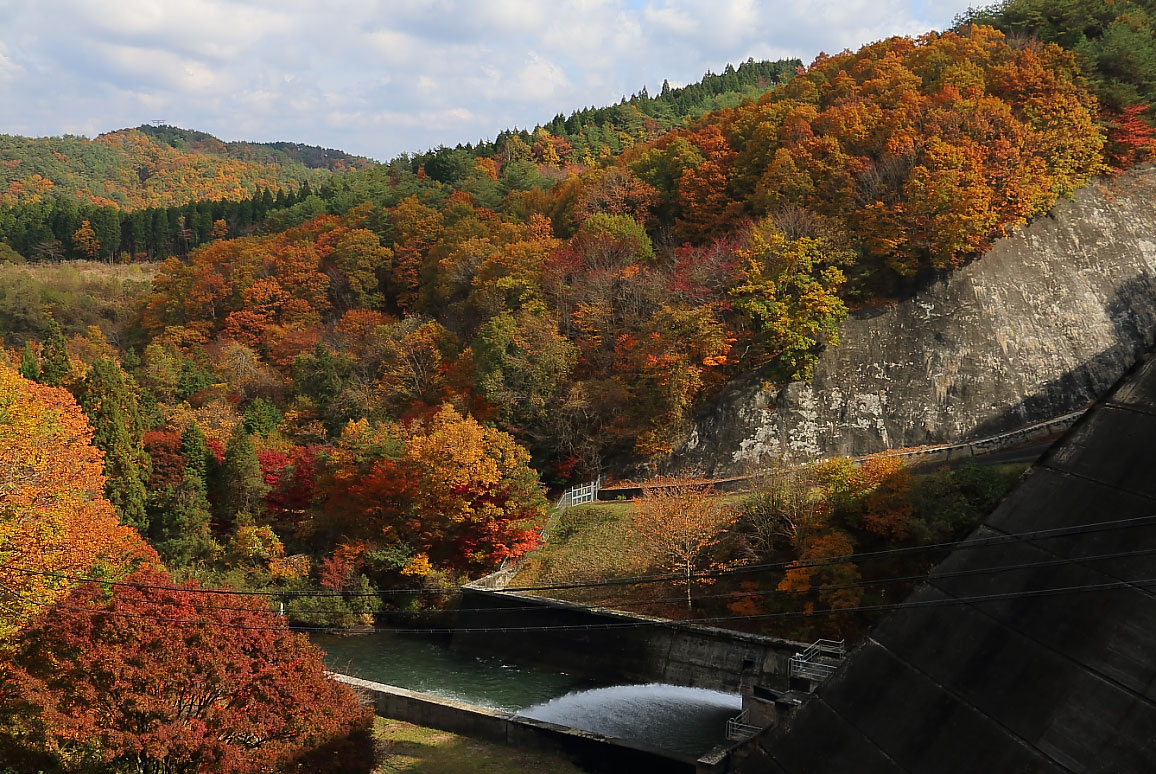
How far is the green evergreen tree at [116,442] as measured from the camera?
26.7 metres

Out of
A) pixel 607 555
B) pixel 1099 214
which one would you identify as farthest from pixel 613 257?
pixel 1099 214

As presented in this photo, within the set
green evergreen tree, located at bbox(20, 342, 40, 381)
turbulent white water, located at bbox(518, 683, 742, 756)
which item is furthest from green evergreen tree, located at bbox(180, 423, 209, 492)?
turbulent white water, located at bbox(518, 683, 742, 756)

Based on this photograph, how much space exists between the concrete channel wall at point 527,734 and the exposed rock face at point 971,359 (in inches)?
527

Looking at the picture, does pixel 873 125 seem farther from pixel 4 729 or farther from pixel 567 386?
pixel 4 729

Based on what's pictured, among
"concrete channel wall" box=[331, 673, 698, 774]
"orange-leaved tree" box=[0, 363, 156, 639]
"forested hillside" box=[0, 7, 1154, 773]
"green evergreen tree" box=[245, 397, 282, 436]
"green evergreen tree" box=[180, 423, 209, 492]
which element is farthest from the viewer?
"green evergreen tree" box=[245, 397, 282, 436]

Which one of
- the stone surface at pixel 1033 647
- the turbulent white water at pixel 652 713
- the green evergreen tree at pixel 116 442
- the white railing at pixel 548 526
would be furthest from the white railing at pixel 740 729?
the green evergreen tree at pixel 116 442

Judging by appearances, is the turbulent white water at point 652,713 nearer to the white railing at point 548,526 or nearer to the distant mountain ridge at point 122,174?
the white railing at point 548,526

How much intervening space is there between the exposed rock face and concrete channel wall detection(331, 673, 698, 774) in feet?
43.9

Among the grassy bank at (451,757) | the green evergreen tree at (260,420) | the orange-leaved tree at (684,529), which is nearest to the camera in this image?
the grassy bank at (451,757)

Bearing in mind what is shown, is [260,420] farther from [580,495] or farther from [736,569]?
[736,569]

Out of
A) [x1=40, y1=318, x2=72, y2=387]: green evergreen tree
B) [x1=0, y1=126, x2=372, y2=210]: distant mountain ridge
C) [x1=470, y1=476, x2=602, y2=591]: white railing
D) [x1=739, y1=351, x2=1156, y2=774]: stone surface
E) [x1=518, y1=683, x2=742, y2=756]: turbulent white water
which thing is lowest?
[x1=518, y1=683, x2=742, y2=756]: turbulent white water

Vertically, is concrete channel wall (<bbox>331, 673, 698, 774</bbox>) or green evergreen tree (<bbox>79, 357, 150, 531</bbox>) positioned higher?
green evergreen tree (<bbox>79, 357, 150, 531</bbox>)

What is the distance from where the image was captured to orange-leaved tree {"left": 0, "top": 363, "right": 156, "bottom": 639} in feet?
50.5

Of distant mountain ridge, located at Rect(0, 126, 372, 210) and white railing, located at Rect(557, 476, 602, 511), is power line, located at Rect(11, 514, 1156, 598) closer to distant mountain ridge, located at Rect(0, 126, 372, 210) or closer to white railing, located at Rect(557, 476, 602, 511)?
white railing, located at Rect(557, 476, 602, 511)
